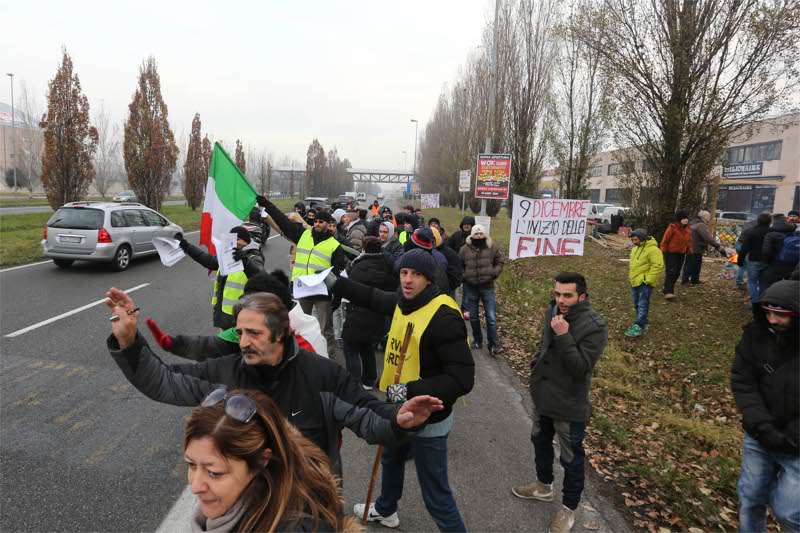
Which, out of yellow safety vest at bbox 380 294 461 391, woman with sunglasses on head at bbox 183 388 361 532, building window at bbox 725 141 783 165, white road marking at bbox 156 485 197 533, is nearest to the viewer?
woman with sunglasses on head at bbox 183 388 361 532

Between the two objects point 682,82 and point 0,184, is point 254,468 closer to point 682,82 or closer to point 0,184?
point 682,82

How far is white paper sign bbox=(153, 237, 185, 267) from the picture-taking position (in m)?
4.34

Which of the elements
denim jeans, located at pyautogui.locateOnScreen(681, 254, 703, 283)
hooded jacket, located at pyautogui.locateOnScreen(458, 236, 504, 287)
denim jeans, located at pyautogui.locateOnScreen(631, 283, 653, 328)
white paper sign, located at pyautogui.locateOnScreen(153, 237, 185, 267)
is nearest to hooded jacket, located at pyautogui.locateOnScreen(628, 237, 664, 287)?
denim jeans, located at pyautogui.locateOnScreen(631, 283, 653, 328)

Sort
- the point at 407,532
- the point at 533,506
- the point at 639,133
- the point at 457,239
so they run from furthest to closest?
1. the point at 639,133
2. the point at 457,239
3. the point at 533,506
4. the point at 407,532

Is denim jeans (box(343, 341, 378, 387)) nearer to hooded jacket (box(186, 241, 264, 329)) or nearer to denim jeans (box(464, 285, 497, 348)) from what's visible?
hooded jacket (box(186, 241, 264, 329))

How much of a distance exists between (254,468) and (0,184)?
7807 cm

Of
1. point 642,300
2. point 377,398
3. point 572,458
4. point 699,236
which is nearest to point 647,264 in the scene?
point 642,300

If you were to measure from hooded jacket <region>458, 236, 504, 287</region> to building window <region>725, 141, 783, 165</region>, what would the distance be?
3924cm

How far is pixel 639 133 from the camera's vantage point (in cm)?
1223

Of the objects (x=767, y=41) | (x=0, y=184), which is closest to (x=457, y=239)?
(x=767, y=41)

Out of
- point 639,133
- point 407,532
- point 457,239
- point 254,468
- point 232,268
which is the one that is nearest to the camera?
point 254,468

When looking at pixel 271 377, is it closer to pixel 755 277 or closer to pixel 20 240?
pixel 755 277

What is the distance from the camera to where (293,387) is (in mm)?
2197

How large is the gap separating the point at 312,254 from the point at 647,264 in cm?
525
